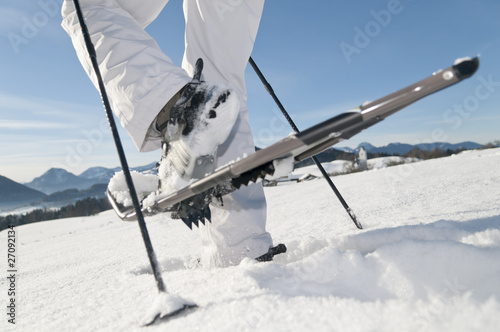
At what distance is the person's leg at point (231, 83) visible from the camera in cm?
89

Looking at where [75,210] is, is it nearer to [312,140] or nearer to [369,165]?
[369,165]

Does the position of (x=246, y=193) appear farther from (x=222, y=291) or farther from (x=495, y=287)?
(x=495, y=287)

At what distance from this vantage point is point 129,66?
2.86 ft

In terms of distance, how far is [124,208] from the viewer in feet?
3.03

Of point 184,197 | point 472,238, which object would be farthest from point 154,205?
point 472,238

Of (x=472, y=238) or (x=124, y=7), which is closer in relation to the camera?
(x=472, y=238)

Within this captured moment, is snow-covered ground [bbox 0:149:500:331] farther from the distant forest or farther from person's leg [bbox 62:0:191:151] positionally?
the distant forest

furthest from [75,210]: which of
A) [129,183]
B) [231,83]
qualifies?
[129,183]

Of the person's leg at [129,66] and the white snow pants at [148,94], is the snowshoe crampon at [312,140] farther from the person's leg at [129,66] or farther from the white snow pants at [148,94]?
the person's leg at [129,66]

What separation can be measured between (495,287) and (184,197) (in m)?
0.64

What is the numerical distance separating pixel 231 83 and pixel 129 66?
15.3 inches

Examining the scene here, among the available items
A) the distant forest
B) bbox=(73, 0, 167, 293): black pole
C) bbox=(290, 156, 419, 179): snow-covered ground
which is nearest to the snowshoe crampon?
bbox=(73, 0, 167, 293): black pole

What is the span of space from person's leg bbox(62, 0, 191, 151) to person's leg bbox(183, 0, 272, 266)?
22cm

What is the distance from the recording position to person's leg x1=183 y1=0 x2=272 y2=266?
888 mm
